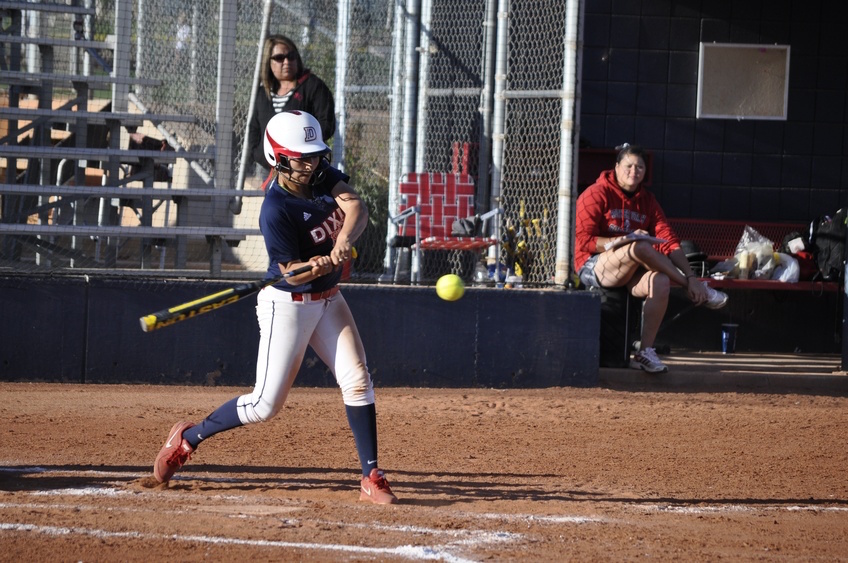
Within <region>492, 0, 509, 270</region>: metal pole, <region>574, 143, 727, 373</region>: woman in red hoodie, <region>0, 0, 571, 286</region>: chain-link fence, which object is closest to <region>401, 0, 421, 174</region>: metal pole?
<region>0, 0, 571, 286</region>: chain-link fence

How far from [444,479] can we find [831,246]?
6204 mm

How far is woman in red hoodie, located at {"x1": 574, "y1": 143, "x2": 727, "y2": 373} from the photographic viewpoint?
8523 mm

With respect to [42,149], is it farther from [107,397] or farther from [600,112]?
[600,112]

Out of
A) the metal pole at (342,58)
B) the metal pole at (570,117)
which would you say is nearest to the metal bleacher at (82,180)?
the metal pole at (342,58)

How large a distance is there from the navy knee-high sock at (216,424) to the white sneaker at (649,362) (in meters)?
4.48

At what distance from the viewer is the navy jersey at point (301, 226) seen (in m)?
4.77

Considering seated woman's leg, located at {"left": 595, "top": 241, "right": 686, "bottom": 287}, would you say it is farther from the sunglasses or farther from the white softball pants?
the white softball pants

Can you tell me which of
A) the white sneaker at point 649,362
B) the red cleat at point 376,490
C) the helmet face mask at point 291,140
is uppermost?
the helmet face mask at point 291,140

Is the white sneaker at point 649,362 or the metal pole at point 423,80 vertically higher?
the metal pole at point 423,80

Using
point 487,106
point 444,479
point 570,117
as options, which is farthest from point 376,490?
point 487,106

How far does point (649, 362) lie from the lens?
8641 mm

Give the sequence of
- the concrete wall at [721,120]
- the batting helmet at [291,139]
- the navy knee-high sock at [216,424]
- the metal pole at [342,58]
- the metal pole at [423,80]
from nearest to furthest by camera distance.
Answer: the batting helmet at [291,139] → the navy knee-high sock at [216,424] → the metal pole at [342,58] → the metal pole at [423,80] → the concrete wall at [721,120]

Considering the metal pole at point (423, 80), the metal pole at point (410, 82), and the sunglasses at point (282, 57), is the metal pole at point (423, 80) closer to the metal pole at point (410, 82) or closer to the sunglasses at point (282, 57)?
the metal pole at point (410, 82)

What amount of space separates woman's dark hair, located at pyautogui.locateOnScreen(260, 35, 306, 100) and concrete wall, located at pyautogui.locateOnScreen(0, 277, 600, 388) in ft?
5.26
